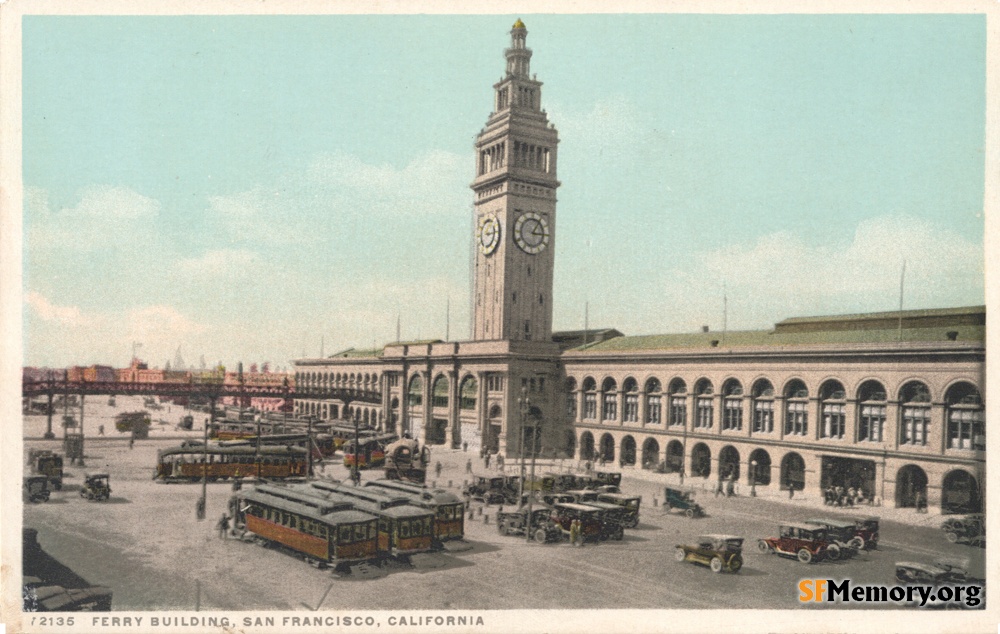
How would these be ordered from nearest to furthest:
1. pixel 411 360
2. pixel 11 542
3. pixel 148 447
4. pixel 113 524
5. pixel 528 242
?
1. pixel 11 542
2. pixel 113 524
3. pixel 148 447
4. pixel 528 242
5. pixel 411 360

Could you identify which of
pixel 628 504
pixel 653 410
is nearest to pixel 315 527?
pixel 628 504

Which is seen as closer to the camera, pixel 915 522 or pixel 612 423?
pixel 915 522

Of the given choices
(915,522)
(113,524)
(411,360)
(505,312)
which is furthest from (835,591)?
(411,360)

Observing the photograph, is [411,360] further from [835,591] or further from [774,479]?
[835,591]

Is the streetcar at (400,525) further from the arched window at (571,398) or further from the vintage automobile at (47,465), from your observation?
the arched window at (571,398)

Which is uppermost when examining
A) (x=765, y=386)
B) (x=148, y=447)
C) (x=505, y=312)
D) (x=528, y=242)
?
(x=528, y=242)
